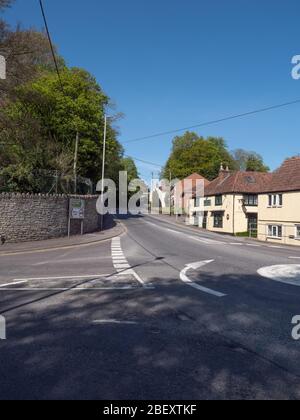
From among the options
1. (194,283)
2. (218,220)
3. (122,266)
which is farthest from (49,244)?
(218,220)

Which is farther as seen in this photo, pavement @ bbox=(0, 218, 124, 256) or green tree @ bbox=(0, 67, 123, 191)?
green tree @ bbox=(0, 67, 123, 191)

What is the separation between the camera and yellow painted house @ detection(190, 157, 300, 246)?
1455 inches

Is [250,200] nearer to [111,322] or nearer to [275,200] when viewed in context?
[275,200]

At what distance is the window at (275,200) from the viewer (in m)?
38.4

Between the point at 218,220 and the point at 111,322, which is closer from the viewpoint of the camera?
the point at 111,322

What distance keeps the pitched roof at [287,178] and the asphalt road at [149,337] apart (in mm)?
27613

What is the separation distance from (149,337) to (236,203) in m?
44.8

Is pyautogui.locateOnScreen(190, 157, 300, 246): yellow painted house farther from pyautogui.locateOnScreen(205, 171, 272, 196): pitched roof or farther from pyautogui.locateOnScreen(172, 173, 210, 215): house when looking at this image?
pyautogui.locateOnScreen(172, 173, 210, 215): house

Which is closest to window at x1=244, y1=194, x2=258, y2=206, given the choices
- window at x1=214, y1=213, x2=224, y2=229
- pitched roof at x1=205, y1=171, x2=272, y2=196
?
pitched roof at x1=205, y1=171, x2=272, y2=196

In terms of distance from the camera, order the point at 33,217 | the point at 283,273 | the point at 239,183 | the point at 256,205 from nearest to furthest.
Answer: the point at 283,273, the point at 33,217, the point at 256,205, the point at 239,183

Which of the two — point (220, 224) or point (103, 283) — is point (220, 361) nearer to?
point (103, 283)

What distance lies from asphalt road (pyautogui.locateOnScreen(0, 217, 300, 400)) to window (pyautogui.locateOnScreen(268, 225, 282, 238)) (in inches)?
1103

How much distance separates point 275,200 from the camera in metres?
39.3

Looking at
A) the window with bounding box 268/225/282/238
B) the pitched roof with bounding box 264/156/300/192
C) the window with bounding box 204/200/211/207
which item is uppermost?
the pitched roof with bounding box 264/156/300/192
